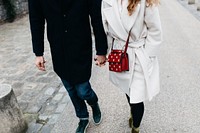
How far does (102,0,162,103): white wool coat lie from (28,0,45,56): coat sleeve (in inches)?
25.4

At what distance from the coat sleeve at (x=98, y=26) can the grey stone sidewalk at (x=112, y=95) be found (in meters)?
1.13

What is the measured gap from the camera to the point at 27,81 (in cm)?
502

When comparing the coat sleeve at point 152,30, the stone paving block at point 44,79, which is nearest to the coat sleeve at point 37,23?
the coat sleeve at point 152,30

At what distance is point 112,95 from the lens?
4305mm

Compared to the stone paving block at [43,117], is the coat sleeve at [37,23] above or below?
above

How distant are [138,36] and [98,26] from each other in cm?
39

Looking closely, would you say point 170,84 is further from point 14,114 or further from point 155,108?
point 14,114

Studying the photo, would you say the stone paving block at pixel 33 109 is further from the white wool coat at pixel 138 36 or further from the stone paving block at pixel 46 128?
the white wool coat at pixel 138 36

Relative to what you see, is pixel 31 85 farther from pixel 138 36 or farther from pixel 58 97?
pixel 138 36

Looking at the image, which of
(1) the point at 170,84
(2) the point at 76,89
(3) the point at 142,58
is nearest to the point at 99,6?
(3) the point at 142,58

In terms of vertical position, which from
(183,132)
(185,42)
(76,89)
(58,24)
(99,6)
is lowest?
(185,42)

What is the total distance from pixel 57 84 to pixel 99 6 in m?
2.42

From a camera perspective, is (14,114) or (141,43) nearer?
(141,43)

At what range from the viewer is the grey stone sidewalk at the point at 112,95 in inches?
136
